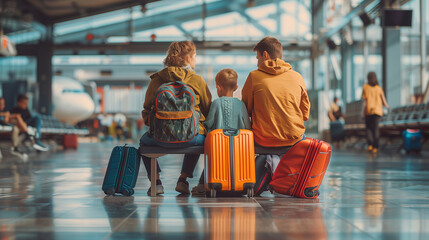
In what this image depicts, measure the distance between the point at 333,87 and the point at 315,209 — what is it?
23.0m

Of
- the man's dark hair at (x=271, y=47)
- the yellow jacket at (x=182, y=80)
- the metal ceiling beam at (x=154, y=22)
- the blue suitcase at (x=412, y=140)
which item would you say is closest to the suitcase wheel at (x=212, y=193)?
the yellow jacket at (x=182, y=80)

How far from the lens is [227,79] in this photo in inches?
179

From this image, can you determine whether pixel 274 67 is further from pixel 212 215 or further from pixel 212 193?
pixel 212 215

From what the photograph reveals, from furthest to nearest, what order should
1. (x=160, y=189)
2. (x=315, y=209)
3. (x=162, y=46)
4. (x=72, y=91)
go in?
(x=72, y=91), (x=162, y=46), (x=160, y=189), (x=315, y=209)

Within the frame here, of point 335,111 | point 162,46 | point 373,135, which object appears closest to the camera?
point 373,135

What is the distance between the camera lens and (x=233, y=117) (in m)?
4.46

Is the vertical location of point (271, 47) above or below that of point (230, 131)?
above

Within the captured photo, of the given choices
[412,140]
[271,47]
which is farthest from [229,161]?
[412,140]

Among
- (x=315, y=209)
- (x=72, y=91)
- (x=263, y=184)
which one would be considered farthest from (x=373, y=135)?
(x=72, y=91)

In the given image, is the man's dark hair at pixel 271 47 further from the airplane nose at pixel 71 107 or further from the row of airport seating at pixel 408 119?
the airplane nose at pixel 71 107

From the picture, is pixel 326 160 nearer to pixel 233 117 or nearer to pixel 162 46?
pixel 233 117

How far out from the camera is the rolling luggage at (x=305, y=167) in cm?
418

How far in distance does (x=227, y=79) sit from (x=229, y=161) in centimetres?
76

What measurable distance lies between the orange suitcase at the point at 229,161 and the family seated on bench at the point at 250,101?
0.25 meters
